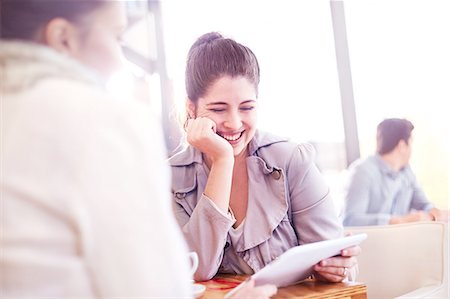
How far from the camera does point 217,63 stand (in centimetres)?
123

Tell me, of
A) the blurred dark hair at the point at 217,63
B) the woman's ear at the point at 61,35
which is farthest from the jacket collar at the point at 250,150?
the woman's ear at the point at 61,35

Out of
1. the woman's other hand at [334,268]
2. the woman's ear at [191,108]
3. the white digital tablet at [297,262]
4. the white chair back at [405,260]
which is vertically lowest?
the white chair back at [405,260]

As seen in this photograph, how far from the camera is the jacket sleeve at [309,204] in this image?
1.16 m

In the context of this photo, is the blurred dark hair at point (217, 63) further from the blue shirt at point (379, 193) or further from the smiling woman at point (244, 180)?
the blue shirt at point (379, 193)

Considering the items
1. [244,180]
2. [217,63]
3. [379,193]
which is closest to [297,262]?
[244,180]

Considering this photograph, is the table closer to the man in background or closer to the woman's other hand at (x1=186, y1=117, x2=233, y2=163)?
the woman's other hand at (x1=186, y1=117, x2=233, y2=163)

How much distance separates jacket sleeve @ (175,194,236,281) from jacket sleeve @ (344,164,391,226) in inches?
57.4

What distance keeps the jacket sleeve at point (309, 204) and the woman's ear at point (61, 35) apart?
2.45 feet

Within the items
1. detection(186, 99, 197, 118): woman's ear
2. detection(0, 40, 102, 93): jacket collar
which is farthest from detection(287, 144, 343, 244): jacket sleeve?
detection(0, 40, 102, 93): jacket collar

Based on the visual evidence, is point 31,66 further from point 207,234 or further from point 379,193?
point 379,193

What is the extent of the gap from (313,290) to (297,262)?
82 millimetres

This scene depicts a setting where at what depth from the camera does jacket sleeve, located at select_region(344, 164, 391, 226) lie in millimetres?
2449

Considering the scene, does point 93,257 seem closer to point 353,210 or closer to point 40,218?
point 40,218

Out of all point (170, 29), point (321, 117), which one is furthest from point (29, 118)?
point (321, 117)
